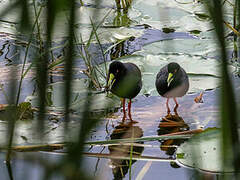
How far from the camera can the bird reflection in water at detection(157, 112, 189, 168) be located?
2.27 m

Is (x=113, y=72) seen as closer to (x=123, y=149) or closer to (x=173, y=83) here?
(x=173, y=83)

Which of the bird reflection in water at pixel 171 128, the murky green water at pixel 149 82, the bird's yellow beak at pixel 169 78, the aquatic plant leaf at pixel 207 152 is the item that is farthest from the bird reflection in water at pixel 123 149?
the bird's yellow beak at pixel 169 78

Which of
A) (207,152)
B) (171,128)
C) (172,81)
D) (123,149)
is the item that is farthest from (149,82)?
(207,152)

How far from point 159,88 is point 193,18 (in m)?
1.25

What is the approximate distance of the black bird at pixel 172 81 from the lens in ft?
9.04

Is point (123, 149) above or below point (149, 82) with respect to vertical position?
below

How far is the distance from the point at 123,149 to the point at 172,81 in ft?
2.62

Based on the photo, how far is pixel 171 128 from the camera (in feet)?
8.53

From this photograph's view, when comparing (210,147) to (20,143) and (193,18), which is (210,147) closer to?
(20,143)

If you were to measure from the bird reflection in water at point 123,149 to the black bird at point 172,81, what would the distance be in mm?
316

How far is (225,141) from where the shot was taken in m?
0.41

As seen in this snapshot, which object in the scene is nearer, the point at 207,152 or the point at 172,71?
the point at 207,152

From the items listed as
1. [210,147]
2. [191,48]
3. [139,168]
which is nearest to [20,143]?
[139,168]

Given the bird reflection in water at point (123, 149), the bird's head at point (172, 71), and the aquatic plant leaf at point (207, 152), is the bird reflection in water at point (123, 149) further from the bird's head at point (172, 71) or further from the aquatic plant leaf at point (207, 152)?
the bird's head at point (172, 71)
